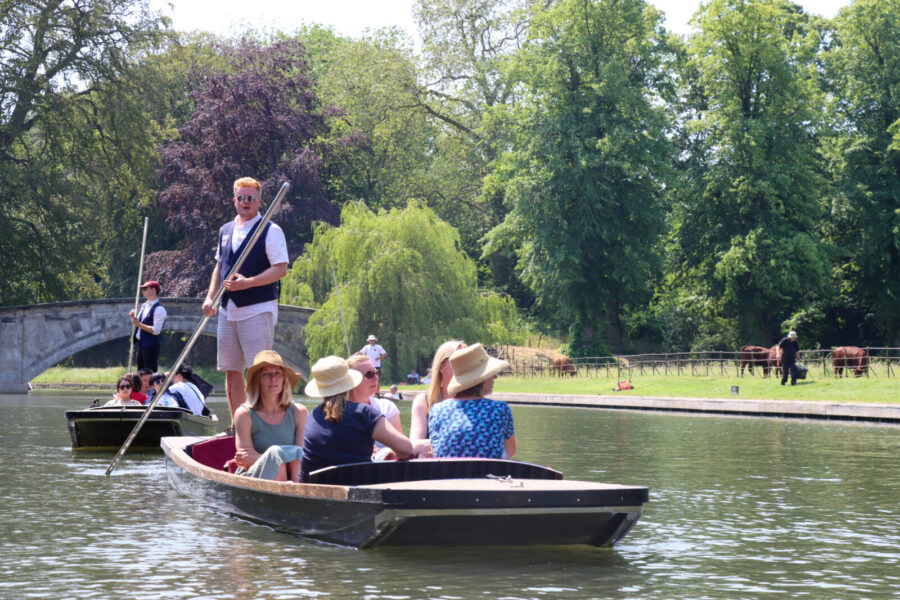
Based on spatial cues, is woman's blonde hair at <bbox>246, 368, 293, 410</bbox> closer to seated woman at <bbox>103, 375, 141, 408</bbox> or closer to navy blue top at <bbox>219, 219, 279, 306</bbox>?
navy blue top at <bbox>219, 219, 279, 306</bbox>

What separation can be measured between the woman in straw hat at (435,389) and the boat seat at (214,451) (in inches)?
111

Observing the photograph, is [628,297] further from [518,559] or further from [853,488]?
[518,559]

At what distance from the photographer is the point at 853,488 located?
11859 mm

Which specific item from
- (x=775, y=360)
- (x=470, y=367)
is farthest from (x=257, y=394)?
(x=775, y=360)

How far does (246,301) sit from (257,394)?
217cm

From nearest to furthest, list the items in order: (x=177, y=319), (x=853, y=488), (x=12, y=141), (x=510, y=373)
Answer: (x=853, y=488)
(x=12, y=141)
(x=177, y=319)
(x=510, y=373)

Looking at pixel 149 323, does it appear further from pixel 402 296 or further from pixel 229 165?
pixel 229 165

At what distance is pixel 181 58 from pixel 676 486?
161 ft

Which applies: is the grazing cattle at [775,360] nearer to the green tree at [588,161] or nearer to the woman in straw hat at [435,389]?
the green tree at [588,161]

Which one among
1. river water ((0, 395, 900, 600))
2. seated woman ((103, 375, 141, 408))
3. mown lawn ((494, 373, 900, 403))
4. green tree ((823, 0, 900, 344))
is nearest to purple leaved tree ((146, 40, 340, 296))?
mown lawn ((494, 373, 900, 403))

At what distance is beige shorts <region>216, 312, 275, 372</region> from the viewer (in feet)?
37.8

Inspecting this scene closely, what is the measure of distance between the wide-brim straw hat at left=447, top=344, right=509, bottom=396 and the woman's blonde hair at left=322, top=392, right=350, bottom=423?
2.34ft

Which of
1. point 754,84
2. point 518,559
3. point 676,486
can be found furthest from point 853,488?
point 754,84

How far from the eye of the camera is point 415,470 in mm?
7941
